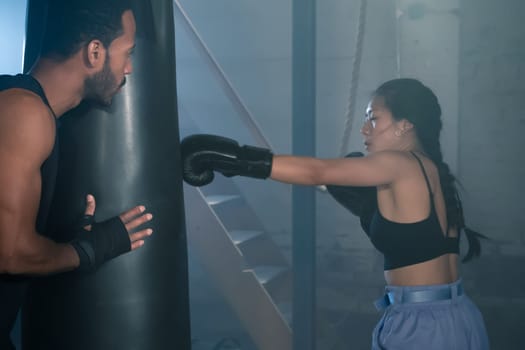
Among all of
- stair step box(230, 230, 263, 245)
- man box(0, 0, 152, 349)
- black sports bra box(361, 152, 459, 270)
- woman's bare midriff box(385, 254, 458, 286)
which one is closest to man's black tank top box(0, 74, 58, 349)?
man box(0, 0, 152, 349)

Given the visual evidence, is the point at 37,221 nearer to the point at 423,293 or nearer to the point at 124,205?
the point at 124,205

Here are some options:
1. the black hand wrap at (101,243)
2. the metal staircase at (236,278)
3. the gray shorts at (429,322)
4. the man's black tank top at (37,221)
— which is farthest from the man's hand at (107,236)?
the metal staircase at (236,278)

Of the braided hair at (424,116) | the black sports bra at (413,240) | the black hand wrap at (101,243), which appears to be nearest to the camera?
the black hand wrap at (101,243)

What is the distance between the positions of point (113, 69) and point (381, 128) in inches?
42.5

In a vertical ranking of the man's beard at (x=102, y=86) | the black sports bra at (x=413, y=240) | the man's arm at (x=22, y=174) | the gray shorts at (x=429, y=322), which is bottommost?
the gray shorts at (x=429, y=322)

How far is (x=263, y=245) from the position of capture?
3.93 m

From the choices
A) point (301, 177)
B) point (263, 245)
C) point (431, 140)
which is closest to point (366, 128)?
point (431, 140)

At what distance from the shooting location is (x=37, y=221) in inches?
56.9

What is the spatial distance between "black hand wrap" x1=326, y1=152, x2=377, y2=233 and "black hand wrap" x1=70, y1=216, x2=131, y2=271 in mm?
1062

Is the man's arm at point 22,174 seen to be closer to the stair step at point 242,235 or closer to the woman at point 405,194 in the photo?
the woman at point 405,194

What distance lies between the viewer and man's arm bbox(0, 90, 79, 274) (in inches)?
49.7

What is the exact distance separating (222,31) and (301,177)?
3.33 meters

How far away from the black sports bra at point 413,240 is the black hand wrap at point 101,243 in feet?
3.14

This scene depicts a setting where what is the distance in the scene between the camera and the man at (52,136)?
128 cm
